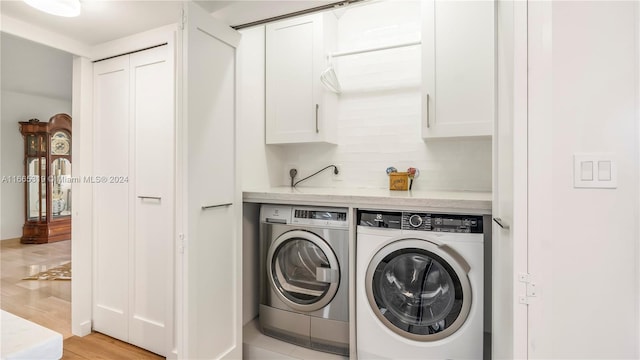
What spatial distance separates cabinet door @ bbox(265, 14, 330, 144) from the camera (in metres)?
2.41

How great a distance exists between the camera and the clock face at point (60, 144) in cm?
537

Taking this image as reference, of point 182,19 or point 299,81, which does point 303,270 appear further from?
point 182,19

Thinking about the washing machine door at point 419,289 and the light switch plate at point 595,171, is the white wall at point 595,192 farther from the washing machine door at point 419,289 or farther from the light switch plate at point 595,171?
the washing machine door at point 419,289

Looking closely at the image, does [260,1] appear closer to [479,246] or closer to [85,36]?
[85,36]

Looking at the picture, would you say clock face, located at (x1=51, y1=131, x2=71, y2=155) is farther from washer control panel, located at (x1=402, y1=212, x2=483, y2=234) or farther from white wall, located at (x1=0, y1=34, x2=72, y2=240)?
washer control panel, located at (x1=402, y1=212, x2=483, y2=234)

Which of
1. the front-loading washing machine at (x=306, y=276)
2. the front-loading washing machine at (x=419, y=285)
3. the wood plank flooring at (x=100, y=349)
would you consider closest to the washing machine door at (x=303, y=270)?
the front-loading washing machine at (x=306, y=276)

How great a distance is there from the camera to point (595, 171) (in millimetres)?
1040

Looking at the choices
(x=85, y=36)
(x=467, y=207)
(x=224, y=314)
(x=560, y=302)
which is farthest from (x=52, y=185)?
(x=560, y=302)

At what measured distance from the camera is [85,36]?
2123mm

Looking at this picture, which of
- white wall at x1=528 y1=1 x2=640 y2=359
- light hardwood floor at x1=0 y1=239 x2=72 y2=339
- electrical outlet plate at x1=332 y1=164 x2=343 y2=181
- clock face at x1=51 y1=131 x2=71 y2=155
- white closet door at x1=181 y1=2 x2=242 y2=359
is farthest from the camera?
clock face at x1=51 y1=131 x2=71 y2=155

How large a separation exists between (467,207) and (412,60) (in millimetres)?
1410

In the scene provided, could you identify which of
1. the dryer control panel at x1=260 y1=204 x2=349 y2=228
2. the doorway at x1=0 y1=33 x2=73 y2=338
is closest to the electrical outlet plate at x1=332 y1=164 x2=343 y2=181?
the dryer control panel at x1=260 y1=204 x2=349 y2=228

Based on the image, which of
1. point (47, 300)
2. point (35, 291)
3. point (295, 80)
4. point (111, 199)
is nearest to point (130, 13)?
point (295, 80)

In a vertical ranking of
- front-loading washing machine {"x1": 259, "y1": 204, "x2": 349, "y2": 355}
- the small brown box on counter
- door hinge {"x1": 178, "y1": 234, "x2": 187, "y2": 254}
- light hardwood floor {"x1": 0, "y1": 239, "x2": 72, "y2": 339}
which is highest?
the small brown box on counter
